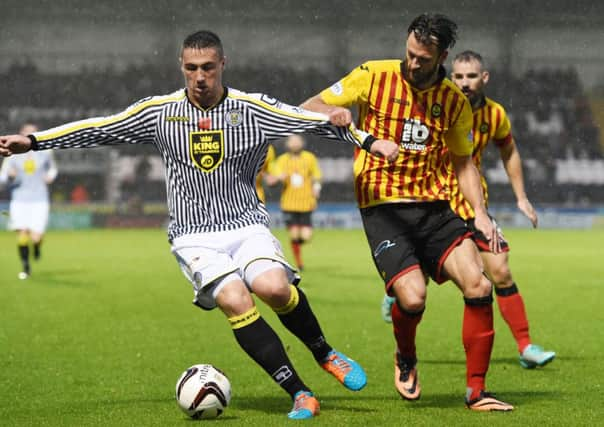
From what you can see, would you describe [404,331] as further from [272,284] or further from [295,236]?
[295,236]

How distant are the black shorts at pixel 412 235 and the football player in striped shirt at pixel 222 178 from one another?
21.2 inches

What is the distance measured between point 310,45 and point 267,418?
94.1ft

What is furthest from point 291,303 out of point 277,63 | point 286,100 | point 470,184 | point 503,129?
point 277,63

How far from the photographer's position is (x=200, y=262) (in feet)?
18.6

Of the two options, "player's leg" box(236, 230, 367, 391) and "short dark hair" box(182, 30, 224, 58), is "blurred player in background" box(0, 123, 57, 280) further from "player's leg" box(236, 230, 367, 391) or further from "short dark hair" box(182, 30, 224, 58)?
"short dark hair" box(182, 30, 224, 58)

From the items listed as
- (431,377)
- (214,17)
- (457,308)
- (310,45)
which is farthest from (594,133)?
(431,377)

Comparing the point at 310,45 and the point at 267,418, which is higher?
the point at 310,45

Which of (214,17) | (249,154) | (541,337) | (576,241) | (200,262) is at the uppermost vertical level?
(214,17)

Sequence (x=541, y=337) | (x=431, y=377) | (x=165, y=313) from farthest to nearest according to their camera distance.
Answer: (x=165, y=313) → (x=541, y=337) → (x=431, y=377)

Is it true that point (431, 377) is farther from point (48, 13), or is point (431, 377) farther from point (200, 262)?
point (48, 13)

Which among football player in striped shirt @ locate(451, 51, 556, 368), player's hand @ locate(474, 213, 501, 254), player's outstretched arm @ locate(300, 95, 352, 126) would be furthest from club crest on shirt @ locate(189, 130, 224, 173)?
football player in striped shirt @ locate(451, 51, 556, 368)

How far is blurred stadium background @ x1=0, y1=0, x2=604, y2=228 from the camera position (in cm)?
3225

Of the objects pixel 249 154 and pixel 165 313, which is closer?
pixel 249 154

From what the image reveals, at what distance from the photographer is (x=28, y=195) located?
16.1 metres
